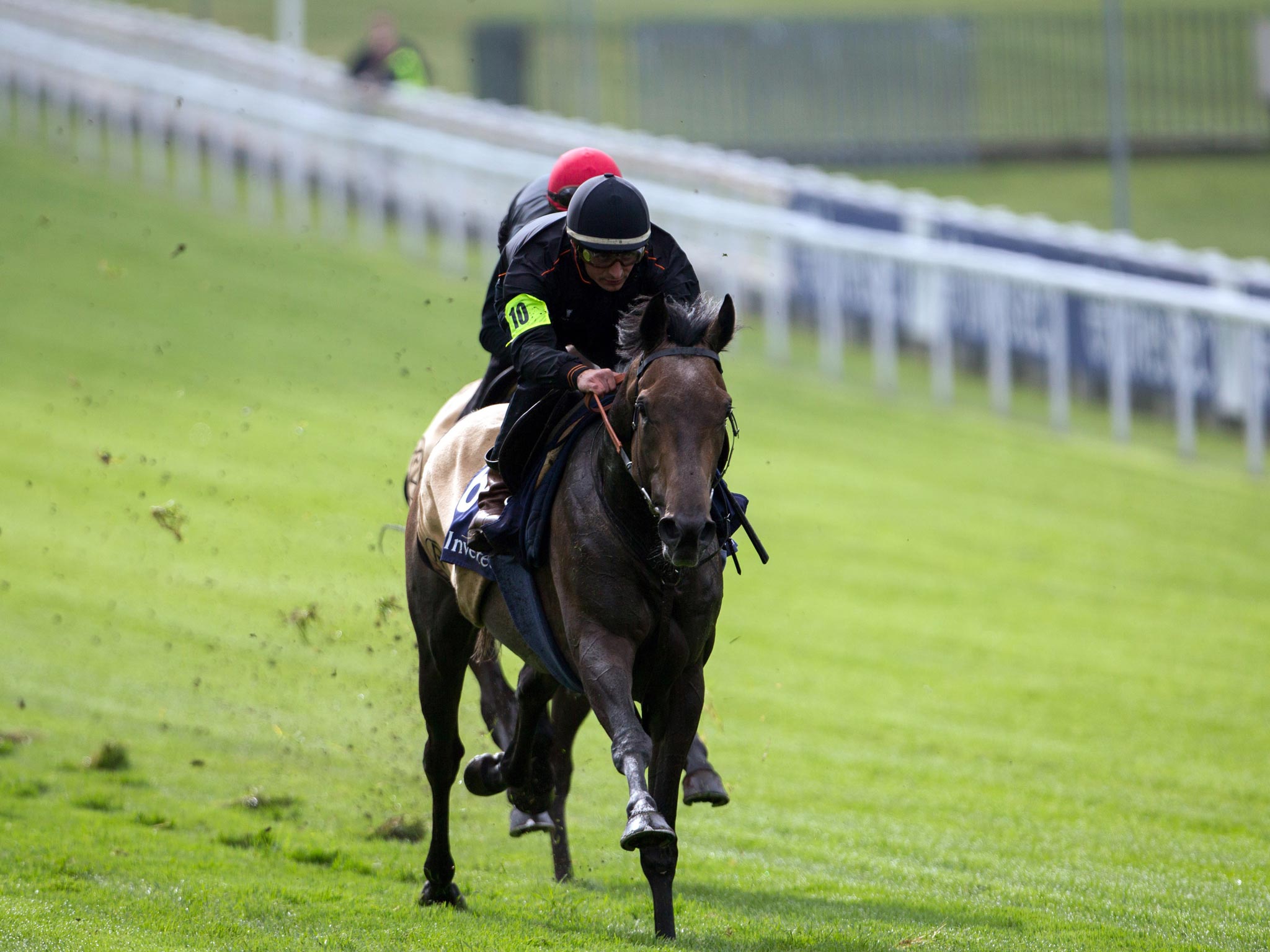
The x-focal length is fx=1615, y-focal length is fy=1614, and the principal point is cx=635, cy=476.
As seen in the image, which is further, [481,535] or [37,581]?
[37,581]

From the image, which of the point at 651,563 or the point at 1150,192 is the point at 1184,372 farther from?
the point at 1150,192

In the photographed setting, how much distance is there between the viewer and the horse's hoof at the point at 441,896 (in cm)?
618

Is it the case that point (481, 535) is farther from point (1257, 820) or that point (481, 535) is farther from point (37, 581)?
point (37, 581)

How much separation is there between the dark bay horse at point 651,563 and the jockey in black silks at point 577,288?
25 cm

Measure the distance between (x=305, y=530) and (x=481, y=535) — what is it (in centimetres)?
781

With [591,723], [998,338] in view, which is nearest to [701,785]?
[591,723]

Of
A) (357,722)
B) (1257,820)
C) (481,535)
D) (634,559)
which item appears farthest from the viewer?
(357,722)

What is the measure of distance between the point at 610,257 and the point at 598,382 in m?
0.50

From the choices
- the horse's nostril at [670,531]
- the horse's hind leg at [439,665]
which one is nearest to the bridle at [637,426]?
the horse's nostril at [670,531]

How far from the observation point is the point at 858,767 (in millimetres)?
8875

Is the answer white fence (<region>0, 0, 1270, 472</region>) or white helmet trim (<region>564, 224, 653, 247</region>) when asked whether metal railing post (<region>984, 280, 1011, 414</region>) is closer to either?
white fence (<region>0, 0, 1270, 472</region>)

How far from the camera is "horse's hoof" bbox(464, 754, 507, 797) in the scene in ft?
21.2

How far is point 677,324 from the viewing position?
5086 mm

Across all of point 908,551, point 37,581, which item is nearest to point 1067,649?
point 908,551
